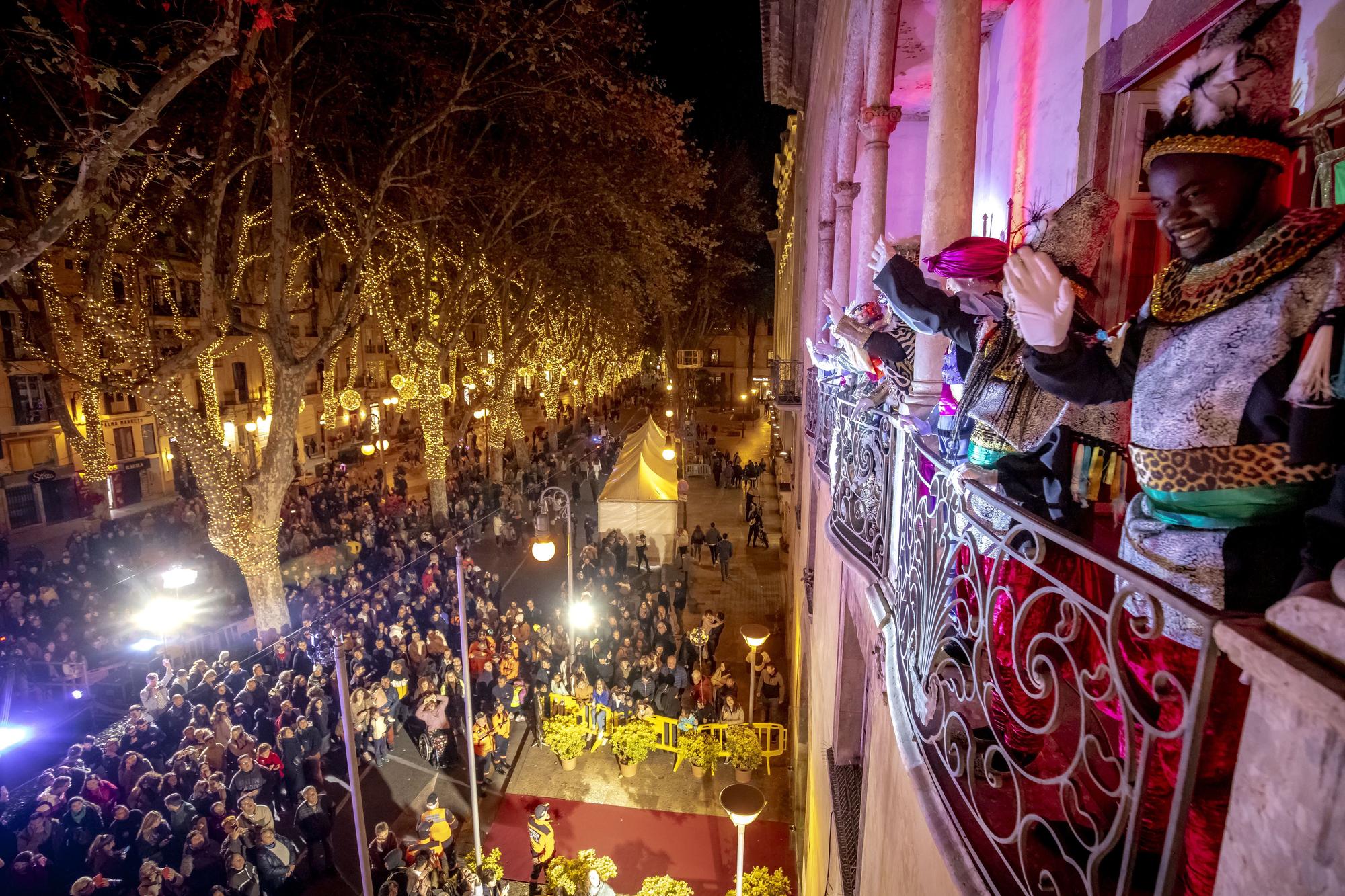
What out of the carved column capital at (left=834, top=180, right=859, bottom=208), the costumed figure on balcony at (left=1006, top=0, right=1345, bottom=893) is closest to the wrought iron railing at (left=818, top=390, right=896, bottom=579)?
the costumed figure on balcony at (left=1006, top=0, right=1345, bottom=893)

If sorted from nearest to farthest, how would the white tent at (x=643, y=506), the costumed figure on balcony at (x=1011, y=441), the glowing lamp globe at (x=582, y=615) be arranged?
the costumed figure on balcony at (x=1011, y=441)
the glowing lamp globe at (x=582, y=615)
the white tent at (x=643, y=506)

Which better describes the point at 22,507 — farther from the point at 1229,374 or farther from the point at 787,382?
the point at 1229,374

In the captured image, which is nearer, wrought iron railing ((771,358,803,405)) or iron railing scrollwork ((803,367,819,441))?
iron railing scrollwork ((803,367,819,441))

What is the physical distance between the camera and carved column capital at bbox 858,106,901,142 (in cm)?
710

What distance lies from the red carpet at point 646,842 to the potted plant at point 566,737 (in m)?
0.81

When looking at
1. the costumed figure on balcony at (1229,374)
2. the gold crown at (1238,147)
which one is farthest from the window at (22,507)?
the gold crown at (1238,147)

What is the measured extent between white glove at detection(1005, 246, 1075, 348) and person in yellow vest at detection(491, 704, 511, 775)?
38.1 ft

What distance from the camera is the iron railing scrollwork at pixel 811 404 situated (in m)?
11.0

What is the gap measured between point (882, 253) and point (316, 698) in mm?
11753

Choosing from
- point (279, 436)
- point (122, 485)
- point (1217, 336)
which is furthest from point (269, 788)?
point (122, 485)

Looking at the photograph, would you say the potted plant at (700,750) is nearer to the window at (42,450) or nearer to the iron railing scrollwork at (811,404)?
the iron railing scrollwork at (811,404)

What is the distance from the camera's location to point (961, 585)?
9.85 feet

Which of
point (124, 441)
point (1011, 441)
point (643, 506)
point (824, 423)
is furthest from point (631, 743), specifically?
point (124, 441)

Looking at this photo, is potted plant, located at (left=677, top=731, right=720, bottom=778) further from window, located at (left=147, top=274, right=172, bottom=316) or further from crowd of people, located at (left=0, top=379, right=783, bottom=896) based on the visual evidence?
window, located at (left=147, top=274, right=172, bottom=316)
